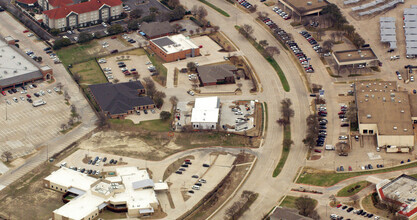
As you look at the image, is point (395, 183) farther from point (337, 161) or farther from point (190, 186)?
point (190, 186)

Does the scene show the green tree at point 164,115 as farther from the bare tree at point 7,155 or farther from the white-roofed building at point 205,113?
the bare tree at point 7,155

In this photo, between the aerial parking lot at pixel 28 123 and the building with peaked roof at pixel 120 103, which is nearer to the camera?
the aerial parking lot at pixel 28 123

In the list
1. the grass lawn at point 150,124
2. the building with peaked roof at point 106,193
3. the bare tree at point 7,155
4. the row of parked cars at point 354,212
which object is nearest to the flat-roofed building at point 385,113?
the row of parked cars at point 354,212

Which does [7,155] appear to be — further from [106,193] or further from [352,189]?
[352,189]

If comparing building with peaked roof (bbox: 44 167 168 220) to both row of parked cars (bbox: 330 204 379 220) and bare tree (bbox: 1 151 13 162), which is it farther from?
row of parked cars (bbox: 330 204 379 220)

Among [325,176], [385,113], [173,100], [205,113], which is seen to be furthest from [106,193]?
[385,113]

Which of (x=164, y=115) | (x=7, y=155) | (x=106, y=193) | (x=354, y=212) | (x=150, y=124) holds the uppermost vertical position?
(x=164, y=115)

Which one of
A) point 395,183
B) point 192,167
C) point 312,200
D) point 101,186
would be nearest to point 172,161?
point 192,167
